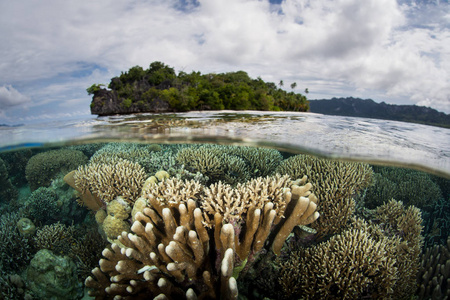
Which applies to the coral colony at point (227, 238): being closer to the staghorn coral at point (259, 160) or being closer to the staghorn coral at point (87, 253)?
the staghorn coral at point (87, 253)

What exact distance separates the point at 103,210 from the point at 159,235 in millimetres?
3284

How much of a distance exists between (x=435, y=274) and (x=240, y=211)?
5.22 metres

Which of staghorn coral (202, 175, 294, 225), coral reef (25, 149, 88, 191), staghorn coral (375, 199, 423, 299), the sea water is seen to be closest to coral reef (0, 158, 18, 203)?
the sea water

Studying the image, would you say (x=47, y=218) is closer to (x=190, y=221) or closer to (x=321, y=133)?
(x=190, y=221)

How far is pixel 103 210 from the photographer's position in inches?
227

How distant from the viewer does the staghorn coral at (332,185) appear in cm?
491

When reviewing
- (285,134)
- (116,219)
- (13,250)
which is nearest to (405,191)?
(285,134)

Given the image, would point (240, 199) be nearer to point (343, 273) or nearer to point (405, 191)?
point (343, 273)

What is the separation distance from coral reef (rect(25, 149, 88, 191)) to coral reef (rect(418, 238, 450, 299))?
44.0ft

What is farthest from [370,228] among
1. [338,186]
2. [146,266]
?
[146,266]

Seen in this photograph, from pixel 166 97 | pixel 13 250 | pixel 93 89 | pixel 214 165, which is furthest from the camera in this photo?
pixel 93 89

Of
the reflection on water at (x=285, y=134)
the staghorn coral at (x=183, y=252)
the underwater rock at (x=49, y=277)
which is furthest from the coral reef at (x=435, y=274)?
the underwater rock at (x=49, y=277)

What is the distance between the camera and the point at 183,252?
306 centimetres

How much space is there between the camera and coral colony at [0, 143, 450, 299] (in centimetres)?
319
